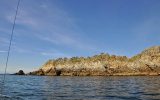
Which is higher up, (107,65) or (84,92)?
(107,65)

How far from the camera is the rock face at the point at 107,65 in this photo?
435 ft

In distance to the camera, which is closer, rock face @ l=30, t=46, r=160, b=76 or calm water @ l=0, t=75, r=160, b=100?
calm water @ l=0, t=75, r=160, b=100

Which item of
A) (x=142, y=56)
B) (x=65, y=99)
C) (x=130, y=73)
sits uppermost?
(x=142, y=56)

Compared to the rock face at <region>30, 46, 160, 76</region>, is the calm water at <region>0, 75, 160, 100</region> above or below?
below

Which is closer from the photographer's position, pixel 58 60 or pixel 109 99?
pixel 109 99

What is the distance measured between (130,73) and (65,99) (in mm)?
116944

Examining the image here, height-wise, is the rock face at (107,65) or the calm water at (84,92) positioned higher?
the rock face at (107,65)

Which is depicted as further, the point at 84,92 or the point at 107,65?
the point at 107,65

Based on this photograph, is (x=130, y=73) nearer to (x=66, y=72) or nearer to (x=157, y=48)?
(x=157, y=48)

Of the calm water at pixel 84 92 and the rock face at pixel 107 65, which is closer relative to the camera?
the calm water at pixel 84 92

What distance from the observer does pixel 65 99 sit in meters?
21.7

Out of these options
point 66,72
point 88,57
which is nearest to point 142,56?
point 88,57

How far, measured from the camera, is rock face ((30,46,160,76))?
132m

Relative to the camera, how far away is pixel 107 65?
147125 mm
